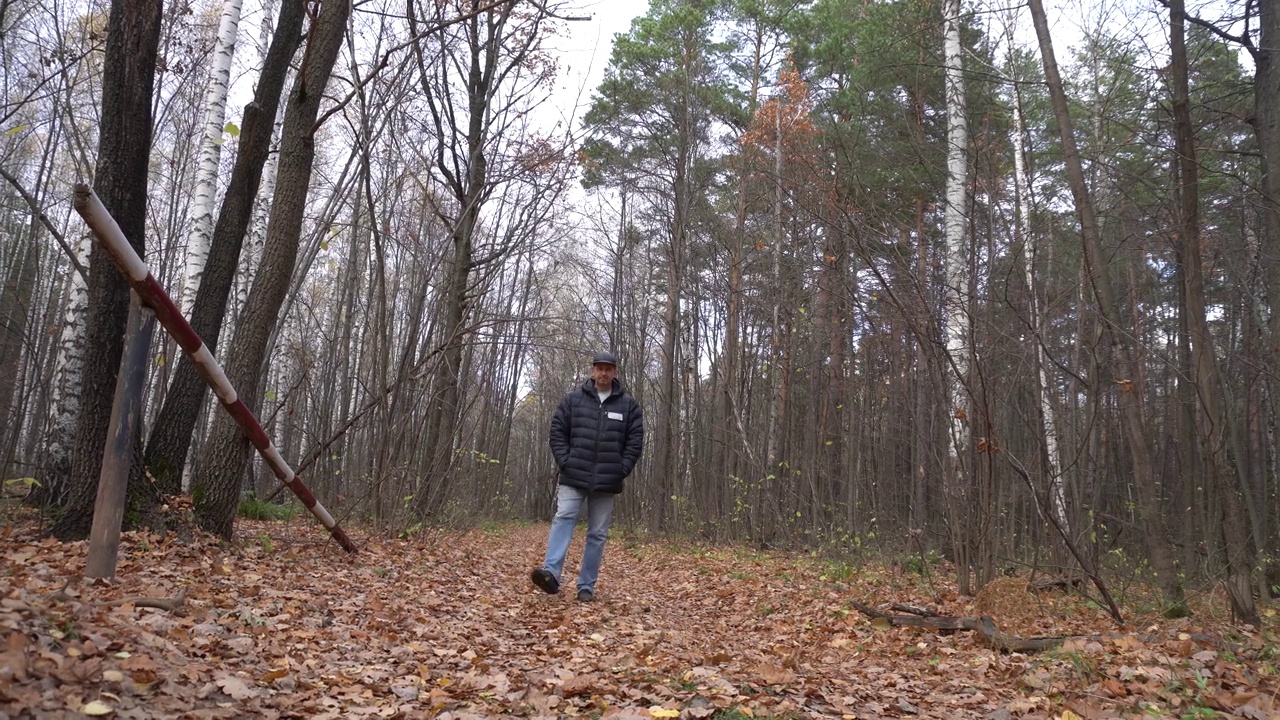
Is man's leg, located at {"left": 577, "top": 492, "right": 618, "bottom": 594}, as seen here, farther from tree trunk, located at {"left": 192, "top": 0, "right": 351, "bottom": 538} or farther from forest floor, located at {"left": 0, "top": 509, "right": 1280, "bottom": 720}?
tree trunk, located at {"left": 192, "top": 0, "right": 351, "bottom": 538}

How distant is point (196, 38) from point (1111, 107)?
37.1 ft

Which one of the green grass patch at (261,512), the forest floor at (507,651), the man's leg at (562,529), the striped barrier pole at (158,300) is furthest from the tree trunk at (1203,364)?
the green grass patch at (261,512)

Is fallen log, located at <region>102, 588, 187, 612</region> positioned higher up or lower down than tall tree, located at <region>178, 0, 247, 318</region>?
lower down

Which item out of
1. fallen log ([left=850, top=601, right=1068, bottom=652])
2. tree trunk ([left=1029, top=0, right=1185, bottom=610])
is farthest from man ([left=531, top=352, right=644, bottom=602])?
tree trunk ([left=1029, top=0, right=1185, bottom=610])

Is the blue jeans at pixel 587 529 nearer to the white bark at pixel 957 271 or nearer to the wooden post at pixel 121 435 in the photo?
the white bark at pixel 957 271

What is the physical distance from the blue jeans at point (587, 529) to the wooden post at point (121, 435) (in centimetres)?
333

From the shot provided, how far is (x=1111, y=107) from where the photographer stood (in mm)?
7270

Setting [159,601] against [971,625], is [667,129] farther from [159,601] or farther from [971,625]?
[159,601]

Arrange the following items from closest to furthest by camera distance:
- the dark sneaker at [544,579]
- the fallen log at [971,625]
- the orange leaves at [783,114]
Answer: the fallen log at [971,625] → the dark sneaker at [544,579] → the orange leaves at [783,114]

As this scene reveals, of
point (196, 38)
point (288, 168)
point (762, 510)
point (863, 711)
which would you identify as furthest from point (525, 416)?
point (863, 711)

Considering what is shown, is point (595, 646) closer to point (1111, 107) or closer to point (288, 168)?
point (288, 168)

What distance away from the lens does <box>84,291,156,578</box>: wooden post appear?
11.0 ft

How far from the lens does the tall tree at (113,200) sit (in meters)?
4.74

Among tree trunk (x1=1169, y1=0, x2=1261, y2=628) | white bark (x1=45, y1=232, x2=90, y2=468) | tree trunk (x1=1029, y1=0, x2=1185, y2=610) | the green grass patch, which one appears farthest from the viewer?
the green grass patch
